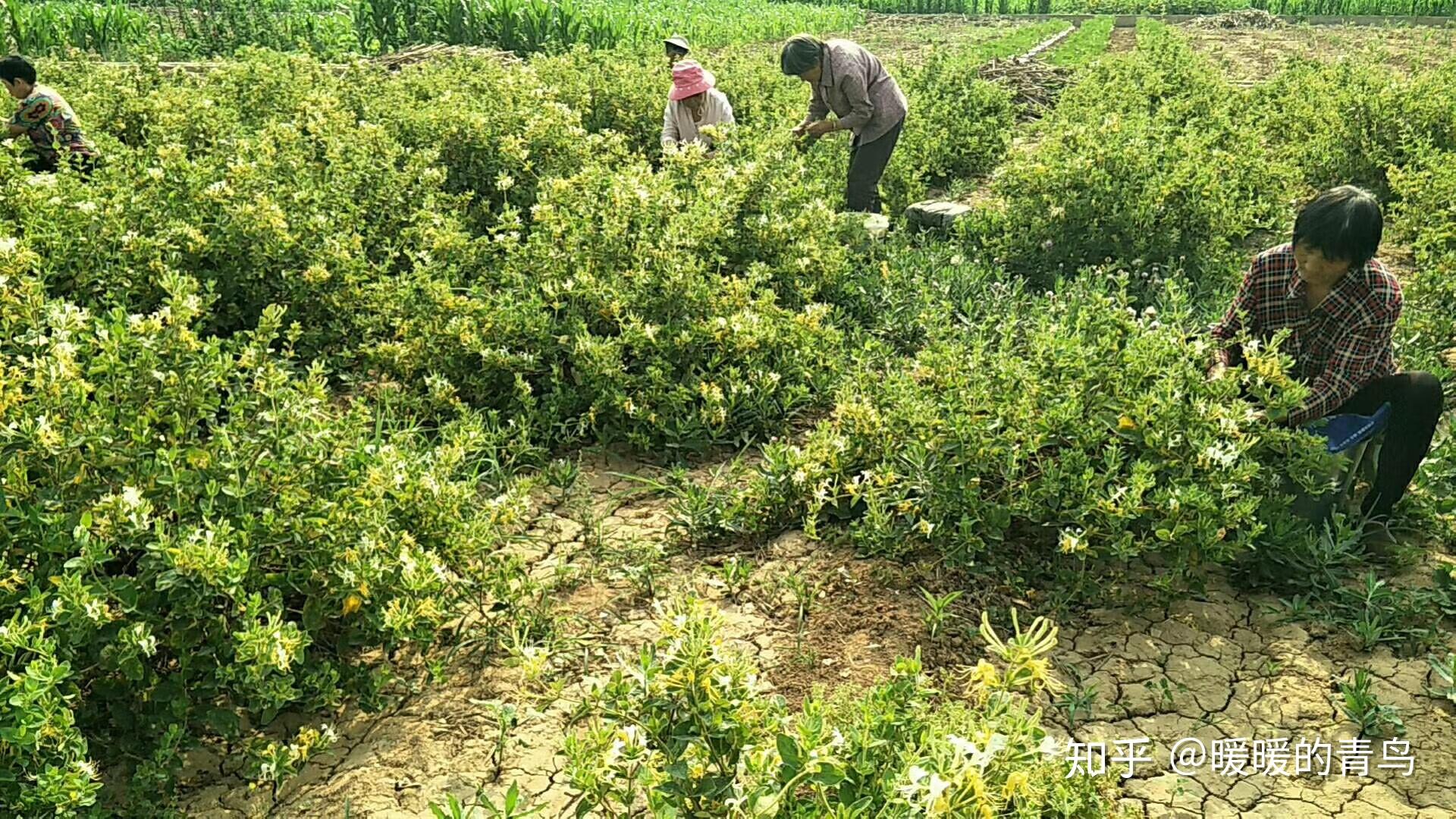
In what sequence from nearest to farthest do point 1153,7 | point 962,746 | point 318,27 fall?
point 962,746
point 318,27
point 1153,7

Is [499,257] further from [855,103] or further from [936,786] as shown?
[936,786]

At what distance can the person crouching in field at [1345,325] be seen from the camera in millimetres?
3422

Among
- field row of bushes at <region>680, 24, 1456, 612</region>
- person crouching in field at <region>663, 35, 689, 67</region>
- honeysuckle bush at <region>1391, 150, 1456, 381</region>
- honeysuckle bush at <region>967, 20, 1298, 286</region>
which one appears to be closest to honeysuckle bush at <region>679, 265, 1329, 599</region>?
field row of bushes at <region>680, 24, 1456, 612</region>

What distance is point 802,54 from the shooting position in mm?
6617

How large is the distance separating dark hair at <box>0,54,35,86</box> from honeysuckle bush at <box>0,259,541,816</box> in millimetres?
3977

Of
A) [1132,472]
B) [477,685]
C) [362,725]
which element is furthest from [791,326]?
[362,725]

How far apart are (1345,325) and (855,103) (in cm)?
390

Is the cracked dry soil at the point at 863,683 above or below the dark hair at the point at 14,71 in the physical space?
below

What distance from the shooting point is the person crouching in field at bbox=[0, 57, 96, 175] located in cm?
625

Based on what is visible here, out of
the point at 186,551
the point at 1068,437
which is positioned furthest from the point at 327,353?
the point at 1068,437

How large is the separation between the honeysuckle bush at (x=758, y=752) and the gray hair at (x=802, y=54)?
16.9 feet

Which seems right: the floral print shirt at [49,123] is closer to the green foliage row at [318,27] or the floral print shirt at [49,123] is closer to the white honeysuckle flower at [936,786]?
the green foliage row at [318,27]

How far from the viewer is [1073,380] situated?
12.0 feet

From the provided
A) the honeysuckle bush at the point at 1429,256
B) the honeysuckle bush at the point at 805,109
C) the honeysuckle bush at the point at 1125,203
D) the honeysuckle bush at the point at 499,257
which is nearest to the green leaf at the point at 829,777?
the honeysuckle bush at the point at 499,257
